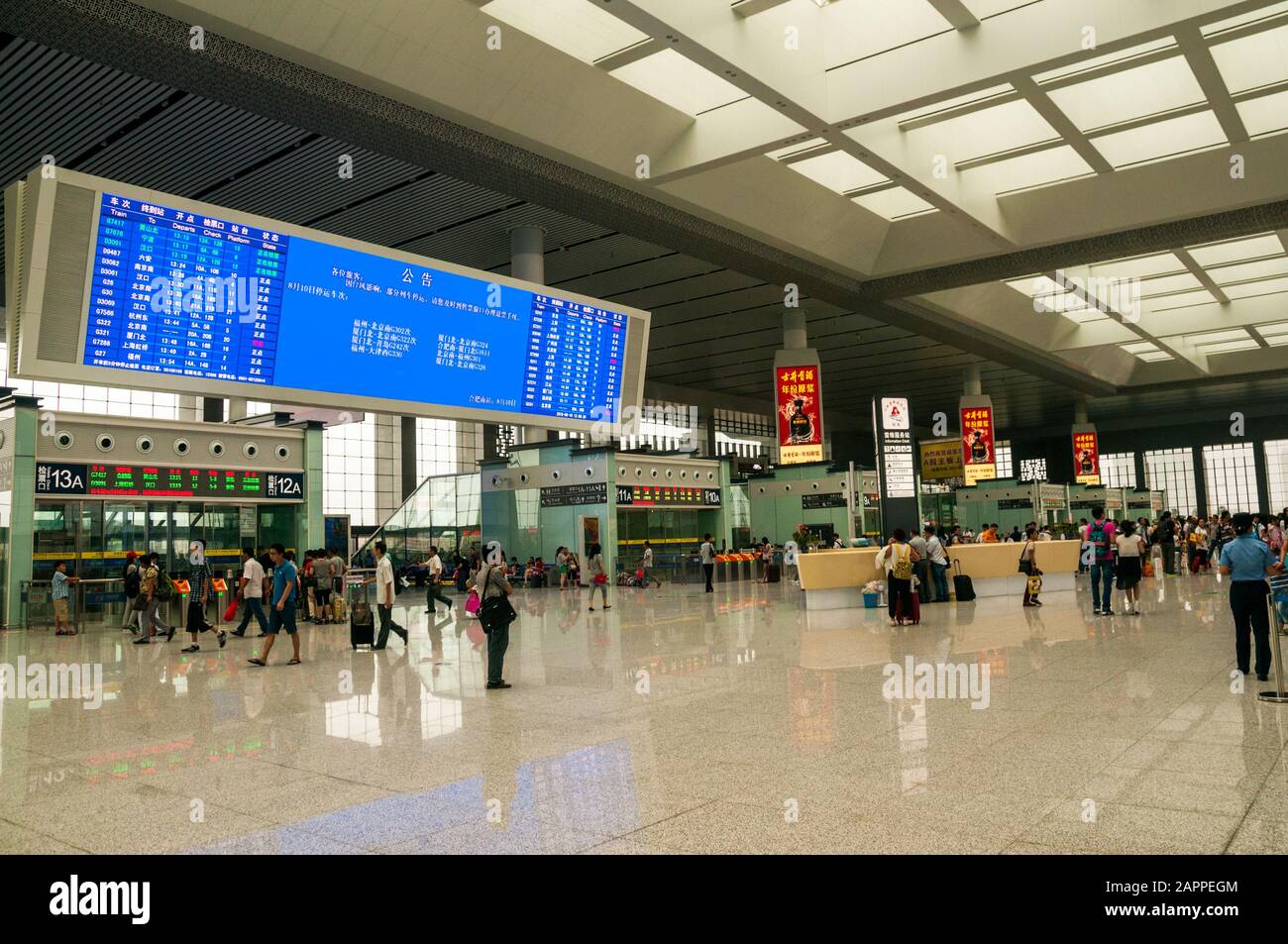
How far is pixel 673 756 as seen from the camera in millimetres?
5758

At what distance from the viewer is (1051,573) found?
65.9ft

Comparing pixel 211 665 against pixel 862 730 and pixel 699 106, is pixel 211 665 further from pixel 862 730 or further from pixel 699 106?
pixel 699 106

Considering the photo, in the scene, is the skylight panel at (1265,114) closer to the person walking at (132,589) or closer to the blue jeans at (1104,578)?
the blue jeans at (1104,578)

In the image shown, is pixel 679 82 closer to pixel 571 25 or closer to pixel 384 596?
pixel 571 25

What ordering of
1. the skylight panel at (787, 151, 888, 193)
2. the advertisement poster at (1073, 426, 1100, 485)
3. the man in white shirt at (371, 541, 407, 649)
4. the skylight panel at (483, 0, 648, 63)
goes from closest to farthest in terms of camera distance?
the skylight panel at (483, 0, 648, 63) < the man in white shirt at (371, 541, 407, 649) < the skylight panel at (787, 151, 888, 193) < the advertisement poster at (1073, 426, 1100, 485)

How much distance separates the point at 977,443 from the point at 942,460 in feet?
4.34

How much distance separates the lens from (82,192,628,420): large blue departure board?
9.43m

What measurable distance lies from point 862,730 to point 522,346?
839 cm

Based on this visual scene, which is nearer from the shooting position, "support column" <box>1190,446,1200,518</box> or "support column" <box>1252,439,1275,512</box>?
"support column" <box>1252,439,1275,512</box>

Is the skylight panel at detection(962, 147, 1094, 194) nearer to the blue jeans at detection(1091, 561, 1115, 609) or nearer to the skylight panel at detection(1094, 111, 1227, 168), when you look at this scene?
the skylight panel at detection(1094, 111, 1227, 168)

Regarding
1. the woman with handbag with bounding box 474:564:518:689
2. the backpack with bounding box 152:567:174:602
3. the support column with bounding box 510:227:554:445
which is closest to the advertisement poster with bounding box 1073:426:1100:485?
the support column with bounding box 510:227:554:445

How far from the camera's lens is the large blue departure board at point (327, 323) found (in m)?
9.43

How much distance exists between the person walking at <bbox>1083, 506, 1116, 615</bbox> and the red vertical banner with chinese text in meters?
14.1

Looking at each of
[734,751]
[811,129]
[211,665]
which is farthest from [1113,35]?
Answer: [211,665]
